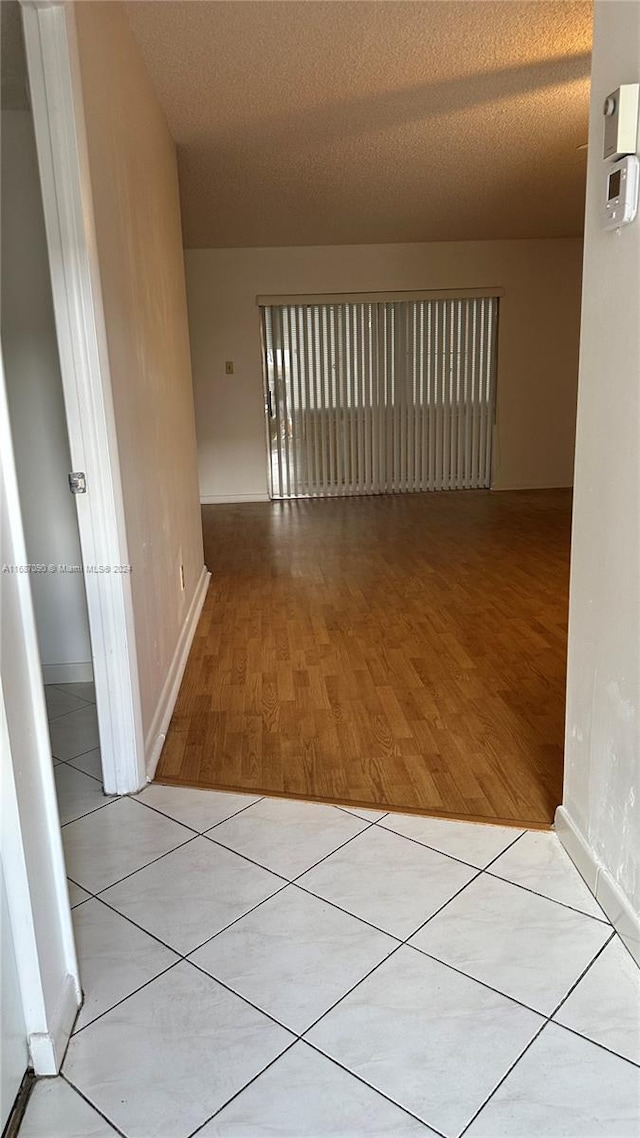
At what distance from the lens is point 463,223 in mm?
6473

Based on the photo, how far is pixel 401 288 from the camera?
7.41 m

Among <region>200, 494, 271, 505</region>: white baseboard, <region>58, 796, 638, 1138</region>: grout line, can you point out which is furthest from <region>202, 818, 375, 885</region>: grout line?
<region>200, 494, 271, 505</region>: white baseboard

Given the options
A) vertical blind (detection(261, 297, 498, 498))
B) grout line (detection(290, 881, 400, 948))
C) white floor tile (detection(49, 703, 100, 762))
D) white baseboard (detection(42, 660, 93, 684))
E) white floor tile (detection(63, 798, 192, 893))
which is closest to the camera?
grout line (detection(290, 881, 400, 948))

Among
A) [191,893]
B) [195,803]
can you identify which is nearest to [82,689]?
[195,803]

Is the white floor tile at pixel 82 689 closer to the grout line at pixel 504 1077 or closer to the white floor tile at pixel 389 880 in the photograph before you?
the white floor tile at pixel 389 880

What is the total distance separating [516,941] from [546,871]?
0.27 metres

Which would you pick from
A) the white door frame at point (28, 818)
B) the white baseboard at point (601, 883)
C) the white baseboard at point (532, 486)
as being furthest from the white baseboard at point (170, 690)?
the white baseboard at point (532, 486)

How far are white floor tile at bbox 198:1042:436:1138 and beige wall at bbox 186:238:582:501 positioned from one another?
6747mm

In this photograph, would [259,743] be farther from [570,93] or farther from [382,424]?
[382,424]

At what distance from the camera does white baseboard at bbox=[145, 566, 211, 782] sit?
2.45m

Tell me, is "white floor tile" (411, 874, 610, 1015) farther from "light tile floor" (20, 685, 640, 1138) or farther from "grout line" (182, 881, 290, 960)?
"grout line" (182, 881, 290, 960)

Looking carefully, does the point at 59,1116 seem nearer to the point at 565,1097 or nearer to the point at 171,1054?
the point at 171,1054

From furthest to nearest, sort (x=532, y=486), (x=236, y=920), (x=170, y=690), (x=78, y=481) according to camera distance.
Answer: (x=532, y=486) < (x=170, y=690) < (x=78, y=481) < (x=236, y=920)

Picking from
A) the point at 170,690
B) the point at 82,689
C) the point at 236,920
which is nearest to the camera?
the point at 236,920
